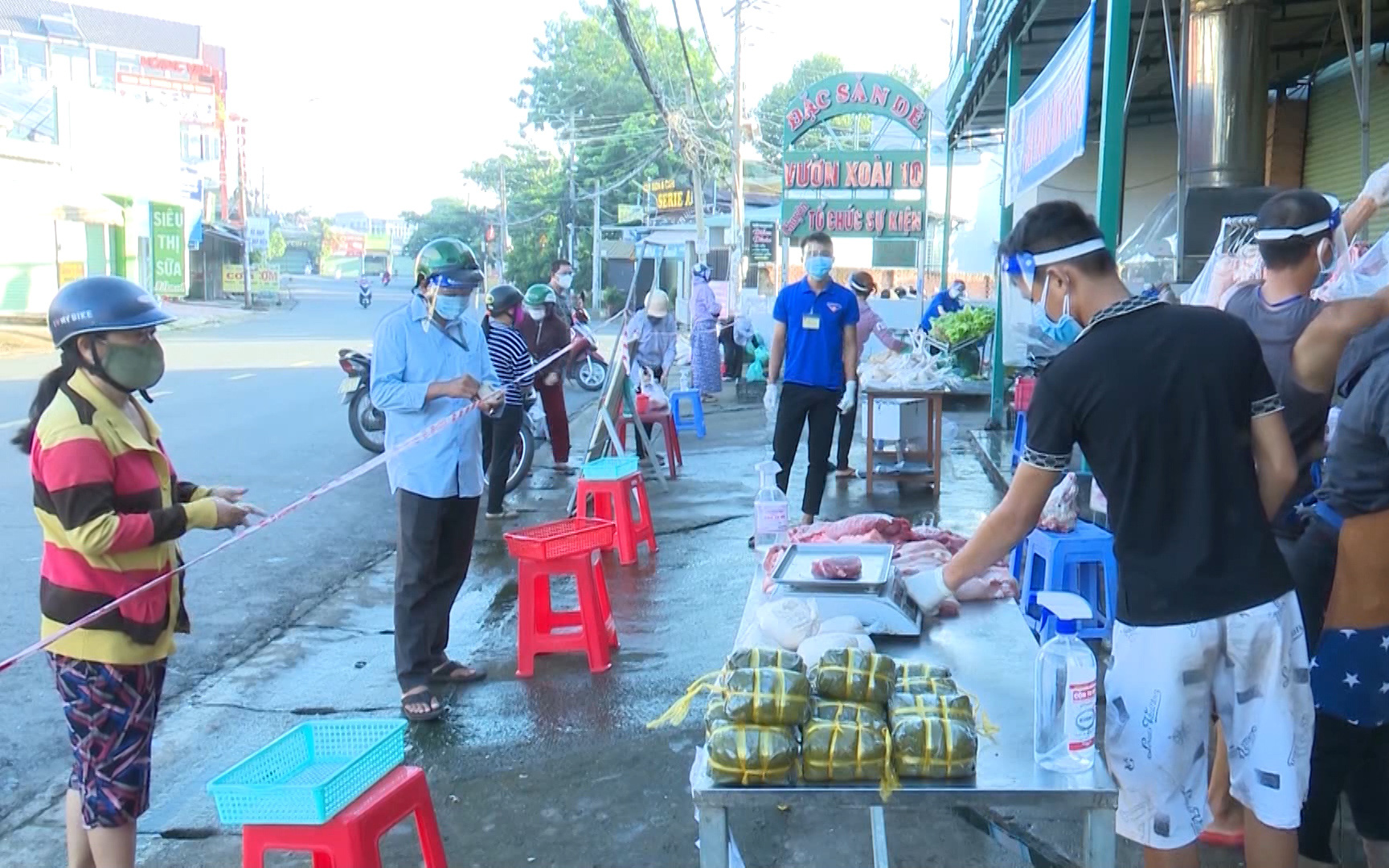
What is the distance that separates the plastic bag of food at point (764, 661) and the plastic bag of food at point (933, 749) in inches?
12.8

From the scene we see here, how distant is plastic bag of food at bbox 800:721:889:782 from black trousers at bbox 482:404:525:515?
6.41m

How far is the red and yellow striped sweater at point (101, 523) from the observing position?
2.96 m

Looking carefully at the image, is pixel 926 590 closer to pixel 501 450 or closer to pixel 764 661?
pixel 764 661

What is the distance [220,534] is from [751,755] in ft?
22.8

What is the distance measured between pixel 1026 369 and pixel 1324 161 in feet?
17.7

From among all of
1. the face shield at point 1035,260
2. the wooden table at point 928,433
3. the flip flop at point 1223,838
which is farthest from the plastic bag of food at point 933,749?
the wooden table at point 928,433

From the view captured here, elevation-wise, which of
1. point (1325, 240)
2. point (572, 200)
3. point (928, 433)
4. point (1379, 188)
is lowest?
point (928, 433)

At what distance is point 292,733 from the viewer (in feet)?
10.7

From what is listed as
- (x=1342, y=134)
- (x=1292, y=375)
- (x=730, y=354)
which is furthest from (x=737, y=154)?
(x=1292, y=375)

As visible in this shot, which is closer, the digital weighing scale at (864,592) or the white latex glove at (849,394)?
the digital weighing scale at (864,592)

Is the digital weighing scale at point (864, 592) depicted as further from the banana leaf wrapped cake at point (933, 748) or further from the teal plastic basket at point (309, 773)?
the teal plastic basket at point (309, 773)

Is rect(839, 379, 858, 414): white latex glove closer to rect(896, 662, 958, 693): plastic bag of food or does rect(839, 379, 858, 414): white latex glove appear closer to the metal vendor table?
rect(896, 662, 958, 693): plastic bag of food

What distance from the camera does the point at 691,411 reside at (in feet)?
44.8

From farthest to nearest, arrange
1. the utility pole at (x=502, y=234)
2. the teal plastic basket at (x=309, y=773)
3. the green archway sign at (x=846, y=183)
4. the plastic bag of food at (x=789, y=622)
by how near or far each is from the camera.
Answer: the utility pole at (x=502, y=234) → the green archway sign at (x=846, y=183) → the plastic bag of food at (x=789, y=622) → the teal plastic basket at (x=309, y=773)
